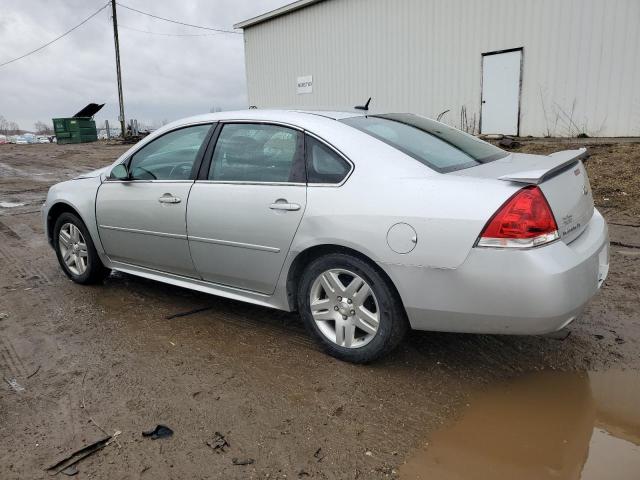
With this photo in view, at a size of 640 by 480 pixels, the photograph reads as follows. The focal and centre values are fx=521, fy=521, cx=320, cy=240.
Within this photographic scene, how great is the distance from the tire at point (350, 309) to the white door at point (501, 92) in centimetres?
1160

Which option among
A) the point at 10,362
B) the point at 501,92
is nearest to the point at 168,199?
the point at 10,362

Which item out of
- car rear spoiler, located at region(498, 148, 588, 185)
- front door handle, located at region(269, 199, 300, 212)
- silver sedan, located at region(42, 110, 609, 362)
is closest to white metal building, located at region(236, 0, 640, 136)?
silver sedan, located at region(42, 110, 609, 362)

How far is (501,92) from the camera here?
43.8ft

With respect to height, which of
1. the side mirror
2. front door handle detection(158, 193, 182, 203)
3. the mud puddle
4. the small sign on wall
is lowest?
the mud puddle

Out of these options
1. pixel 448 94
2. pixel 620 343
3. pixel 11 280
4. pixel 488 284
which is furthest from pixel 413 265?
pixel 448 94

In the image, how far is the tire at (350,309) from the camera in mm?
2947

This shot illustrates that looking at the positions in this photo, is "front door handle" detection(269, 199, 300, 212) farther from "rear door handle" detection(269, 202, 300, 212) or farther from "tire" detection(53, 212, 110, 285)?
"tire" detection(53, 212, 110, 285)

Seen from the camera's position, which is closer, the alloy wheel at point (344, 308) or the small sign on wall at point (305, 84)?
the alloy wheel at point (344, 308)

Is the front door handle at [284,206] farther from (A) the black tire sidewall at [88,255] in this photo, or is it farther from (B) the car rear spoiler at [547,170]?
(A) the black tire sidewall at [88,255]

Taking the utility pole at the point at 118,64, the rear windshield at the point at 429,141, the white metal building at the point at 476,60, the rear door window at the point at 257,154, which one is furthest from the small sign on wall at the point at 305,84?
the rear door window at the point at 257,154

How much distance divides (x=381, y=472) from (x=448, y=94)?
44.6 ft

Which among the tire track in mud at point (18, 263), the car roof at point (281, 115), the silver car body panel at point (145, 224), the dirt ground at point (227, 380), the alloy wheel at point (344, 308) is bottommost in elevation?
the dirt ground at point (227, 380)

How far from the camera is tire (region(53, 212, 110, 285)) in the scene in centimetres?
467

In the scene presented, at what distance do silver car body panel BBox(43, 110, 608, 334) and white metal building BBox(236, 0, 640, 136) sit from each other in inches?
225
